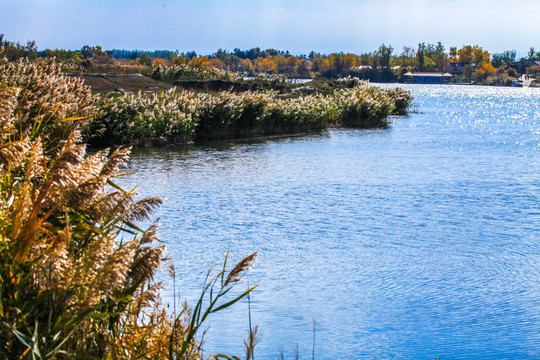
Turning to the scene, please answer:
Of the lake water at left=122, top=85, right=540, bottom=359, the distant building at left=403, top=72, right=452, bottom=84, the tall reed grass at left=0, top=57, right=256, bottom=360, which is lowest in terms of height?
the lake water at left=122, top=85, right=540, bottom=359

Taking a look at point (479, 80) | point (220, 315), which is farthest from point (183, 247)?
point (479, 80)

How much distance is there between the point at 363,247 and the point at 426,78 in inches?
7150

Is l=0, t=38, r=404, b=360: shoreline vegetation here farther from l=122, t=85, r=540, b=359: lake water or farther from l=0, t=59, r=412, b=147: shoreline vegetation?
l=0, t=59, r=412, b=147: shoreline vegetation

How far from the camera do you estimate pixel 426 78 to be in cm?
18338

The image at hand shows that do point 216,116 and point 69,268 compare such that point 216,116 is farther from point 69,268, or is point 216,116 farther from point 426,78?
point 426,78

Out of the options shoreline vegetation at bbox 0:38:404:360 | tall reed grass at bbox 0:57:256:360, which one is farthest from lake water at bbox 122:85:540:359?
tall reed grass at bbox 0:57:256:360

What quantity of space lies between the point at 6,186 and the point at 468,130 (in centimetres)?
3108

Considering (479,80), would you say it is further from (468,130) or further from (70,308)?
(70,308)

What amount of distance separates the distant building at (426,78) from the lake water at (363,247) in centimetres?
16535

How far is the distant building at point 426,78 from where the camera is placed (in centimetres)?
17962

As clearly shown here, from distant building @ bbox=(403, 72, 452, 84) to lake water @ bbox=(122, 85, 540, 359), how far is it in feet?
542

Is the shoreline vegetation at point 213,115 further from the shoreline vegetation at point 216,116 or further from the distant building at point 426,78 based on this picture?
the distant building at point 426,78

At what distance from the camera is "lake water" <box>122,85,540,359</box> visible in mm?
6129

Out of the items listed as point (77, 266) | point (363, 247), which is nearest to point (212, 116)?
point (363, 247)
